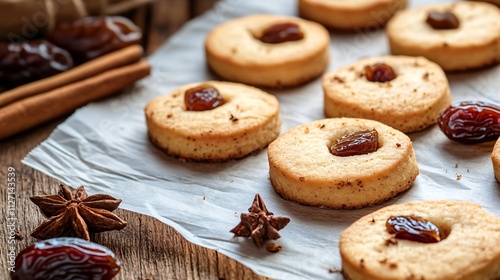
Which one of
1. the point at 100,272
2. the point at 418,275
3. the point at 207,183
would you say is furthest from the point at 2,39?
the point at 418,275

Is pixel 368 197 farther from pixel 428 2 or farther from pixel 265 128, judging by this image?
pixel 428 2

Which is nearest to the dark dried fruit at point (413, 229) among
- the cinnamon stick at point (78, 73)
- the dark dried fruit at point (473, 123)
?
the dark dried fruit at point (473, 123)

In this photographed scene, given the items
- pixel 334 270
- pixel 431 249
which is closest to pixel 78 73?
pixel 334 270

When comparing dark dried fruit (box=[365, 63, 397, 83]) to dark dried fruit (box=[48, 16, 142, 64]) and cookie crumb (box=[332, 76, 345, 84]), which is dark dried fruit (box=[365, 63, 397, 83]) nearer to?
cookie crumb (box=[332, 76, 345, 84])

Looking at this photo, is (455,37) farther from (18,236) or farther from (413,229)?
(18,236)

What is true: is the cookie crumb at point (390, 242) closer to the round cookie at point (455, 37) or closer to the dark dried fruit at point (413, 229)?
the dark dried fruit at point (413, 229)

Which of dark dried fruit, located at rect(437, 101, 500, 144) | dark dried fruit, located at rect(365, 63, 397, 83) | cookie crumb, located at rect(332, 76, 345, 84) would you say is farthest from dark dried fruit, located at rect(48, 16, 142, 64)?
dark dried fruit, located at rect(437, 101, 500, 144)
